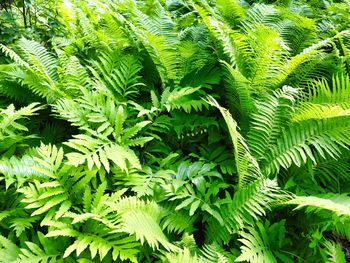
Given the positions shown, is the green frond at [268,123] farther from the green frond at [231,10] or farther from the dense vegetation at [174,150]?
the green frond at [231,10]

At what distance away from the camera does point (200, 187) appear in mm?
2055

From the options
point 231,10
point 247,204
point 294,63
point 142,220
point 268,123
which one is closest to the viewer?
point 142,220

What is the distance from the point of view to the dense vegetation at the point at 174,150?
5.86 ft

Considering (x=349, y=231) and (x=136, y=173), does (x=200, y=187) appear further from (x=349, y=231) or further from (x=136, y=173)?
(x=349, y=231)

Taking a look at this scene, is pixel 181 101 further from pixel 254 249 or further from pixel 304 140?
pixel 254 249

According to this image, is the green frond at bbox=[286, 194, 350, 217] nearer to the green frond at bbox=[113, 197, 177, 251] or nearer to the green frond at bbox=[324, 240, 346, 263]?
the green frond at bbox=[324, 240, 346, 263]

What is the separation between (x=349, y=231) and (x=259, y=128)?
2.79 feet

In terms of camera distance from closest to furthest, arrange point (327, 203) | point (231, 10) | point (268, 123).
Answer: point (327, 203) → point (268, 123) → point (231, 10)

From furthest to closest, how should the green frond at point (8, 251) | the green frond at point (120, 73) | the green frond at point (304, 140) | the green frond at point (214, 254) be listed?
1. the green frond at point (120, 73)
2. the green frond at point (304, 140)
3. the green frond at point (214, 254)
4. the green frond at point (8, 251)

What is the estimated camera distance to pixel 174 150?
2.48m

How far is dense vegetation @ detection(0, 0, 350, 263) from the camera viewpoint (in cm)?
179

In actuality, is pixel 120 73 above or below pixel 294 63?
below

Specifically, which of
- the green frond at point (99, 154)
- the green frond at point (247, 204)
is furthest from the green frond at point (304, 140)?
the green frond at point (99, 154)

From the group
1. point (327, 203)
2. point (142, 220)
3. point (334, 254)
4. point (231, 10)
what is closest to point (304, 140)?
point (327, 203)
